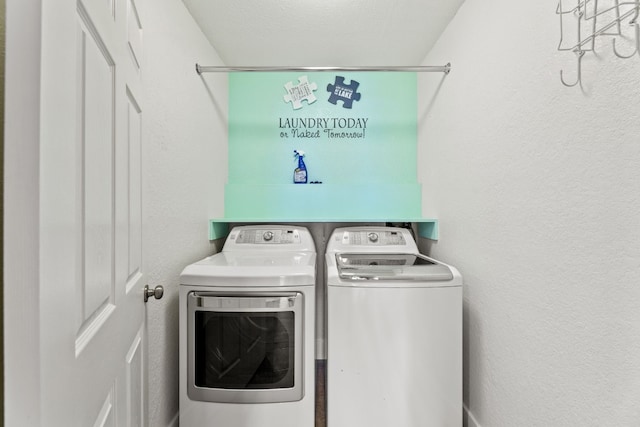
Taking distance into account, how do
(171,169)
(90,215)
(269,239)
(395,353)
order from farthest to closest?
(269,239), (171,169), (395,353), (90,215)

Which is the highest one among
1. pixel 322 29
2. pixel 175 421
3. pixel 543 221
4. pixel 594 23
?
pixel 322 29

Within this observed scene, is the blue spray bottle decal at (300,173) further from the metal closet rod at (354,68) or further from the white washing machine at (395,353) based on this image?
the white washing machine at (395,353)

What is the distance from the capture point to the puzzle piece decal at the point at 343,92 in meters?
2.34

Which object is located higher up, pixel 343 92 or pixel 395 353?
pixel 343 92

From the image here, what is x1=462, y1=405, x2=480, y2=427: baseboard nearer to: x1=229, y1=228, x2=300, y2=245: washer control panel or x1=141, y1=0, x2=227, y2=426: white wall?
x1=229, y1=228, x2=300, y2=245: washer control panel

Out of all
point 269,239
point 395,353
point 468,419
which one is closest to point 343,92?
point 269,239

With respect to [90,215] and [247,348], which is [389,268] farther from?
[90,215]

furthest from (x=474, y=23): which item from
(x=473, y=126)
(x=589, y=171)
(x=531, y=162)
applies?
(x=589, y=171)

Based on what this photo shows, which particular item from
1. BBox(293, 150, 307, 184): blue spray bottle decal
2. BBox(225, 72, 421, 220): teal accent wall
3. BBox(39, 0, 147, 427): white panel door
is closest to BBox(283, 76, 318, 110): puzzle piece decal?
BBox(225, 72, 421, 220): teal accent wall

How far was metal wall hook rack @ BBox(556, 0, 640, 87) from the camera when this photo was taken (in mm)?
706

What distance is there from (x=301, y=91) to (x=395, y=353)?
1.96 meters

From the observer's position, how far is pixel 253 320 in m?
1.39

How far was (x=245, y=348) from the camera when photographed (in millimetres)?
1396

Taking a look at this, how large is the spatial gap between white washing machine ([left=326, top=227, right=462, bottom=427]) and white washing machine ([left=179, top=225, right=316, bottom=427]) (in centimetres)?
14
